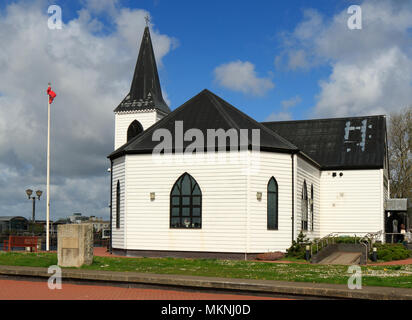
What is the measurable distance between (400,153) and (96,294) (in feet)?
165

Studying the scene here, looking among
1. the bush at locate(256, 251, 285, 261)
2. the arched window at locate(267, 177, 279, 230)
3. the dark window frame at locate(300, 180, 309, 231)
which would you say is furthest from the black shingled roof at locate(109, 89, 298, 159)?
the bush at locate(256, 251, 285, 261)

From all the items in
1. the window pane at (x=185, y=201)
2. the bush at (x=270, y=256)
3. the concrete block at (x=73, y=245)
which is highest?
the window pane at (x=185, y=201)

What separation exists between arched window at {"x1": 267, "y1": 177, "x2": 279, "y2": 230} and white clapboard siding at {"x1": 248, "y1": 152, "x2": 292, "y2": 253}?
6.5 inches

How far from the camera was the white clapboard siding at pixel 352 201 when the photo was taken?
3347 centimetres

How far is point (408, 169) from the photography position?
5688 cm

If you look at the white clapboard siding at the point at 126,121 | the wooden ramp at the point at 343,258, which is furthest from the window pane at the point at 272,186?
the white clapboard siding at the point at 126,121

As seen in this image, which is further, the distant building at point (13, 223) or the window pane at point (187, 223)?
the distant building at point (13, 223)

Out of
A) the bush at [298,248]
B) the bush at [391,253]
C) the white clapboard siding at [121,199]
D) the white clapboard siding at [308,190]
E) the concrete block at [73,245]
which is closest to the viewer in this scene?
the concrete block at [73,245]

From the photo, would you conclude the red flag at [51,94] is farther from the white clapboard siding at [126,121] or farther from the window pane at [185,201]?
the window pane at [185,201]

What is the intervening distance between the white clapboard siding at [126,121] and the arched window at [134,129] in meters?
0.22

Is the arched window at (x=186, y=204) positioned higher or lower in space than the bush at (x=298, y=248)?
higher

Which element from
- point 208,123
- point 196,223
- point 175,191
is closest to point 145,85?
point 208,123

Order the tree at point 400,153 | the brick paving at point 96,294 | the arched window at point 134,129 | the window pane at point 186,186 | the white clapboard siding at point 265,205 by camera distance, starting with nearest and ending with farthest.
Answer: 1. the brick paving at point 96,294
2. the white clapboard siding at point 265,205
3. the window pane at point 186,186
4. the arched window at point 134,129
5. the tree at point 400,153
